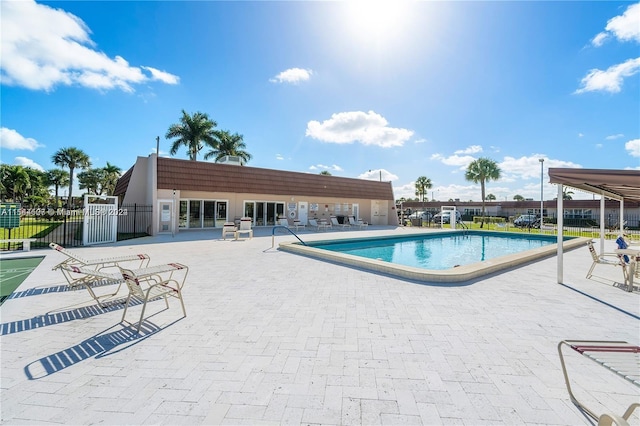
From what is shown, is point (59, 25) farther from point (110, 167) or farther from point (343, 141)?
point (110, 167)

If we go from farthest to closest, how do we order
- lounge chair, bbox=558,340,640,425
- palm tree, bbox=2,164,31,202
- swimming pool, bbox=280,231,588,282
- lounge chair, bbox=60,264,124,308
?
palm tree, bbox=2,164,31,202
swimming pool, bbox=280,231,588,282
lounge chair, bbox=60,264,124,308
lounge chair, bbox=558,340,640,425

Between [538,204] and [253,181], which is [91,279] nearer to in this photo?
[253,181]

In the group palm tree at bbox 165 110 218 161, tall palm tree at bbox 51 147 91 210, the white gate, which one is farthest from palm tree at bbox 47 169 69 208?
the white gate

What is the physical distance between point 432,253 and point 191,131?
96.5ft

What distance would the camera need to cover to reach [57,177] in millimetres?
50562

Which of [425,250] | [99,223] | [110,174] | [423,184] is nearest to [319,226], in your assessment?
[425,250]

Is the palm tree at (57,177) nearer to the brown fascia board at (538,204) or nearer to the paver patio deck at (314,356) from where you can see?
the paver patio deck at (314,356)

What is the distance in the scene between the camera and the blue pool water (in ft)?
36.1

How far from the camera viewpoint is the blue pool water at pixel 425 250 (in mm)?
10992

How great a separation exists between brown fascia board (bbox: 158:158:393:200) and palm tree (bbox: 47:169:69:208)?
53.8 m

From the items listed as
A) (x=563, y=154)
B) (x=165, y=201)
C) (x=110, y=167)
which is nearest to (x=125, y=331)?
(x=165, y=201)

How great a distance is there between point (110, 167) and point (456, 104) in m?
55.4

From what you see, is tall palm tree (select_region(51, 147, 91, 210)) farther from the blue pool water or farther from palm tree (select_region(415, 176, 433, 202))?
palm tree (select_region(415, 176, 433, 202))

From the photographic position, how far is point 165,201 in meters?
16.2
